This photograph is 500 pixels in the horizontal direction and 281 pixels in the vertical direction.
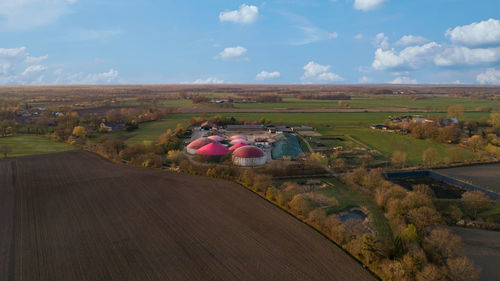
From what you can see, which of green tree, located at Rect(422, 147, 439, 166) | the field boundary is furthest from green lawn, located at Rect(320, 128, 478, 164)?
the field boundary

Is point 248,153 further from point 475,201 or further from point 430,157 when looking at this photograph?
point 430,157

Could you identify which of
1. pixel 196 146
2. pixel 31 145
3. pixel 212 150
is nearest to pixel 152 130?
pixel 31 145

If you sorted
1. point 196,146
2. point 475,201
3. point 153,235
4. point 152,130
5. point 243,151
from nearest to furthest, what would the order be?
point 153,235, point 475,201, point 243,151, point 196,146, point 152,130

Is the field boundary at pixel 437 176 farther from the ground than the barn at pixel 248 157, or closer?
closer

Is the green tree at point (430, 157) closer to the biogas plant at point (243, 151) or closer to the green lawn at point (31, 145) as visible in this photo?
the biogas plant at point (243, 151)

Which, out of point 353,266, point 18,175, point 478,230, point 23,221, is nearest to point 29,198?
point 23,221

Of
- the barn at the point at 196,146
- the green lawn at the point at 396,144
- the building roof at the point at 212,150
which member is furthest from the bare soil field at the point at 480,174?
the barn at the point at 196,146

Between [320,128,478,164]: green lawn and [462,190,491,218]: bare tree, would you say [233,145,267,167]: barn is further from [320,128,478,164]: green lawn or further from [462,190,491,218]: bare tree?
[462,190,491,218]: bare tree
